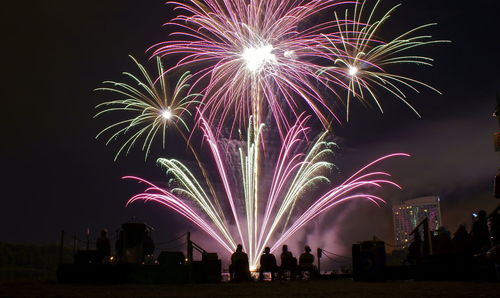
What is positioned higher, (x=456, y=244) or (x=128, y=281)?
(x=456, y=244)

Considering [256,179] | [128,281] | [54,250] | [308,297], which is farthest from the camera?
[54,250]

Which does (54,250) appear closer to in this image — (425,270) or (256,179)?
(256,179)

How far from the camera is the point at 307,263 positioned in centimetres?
1769

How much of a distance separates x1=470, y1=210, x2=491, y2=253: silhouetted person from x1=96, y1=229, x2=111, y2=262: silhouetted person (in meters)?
11.4

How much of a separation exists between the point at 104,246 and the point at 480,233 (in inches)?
466

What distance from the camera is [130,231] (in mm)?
16656

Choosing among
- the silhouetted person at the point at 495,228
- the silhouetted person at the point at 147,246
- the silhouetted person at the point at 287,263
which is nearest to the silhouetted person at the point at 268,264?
the silhouetted person at the point at 287,263

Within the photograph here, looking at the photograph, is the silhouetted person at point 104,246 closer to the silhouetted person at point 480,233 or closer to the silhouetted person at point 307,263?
the silhouetted person at point 307,263

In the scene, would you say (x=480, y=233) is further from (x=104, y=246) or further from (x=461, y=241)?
(x=104, y=246)

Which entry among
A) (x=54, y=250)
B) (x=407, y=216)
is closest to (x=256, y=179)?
(x=54, y=250)

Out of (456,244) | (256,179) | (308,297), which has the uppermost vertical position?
(256,179)

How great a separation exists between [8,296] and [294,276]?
1118 centimetres

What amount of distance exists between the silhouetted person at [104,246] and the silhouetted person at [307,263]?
6.98m

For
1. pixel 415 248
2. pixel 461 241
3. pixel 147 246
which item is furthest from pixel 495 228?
pixel 147 246
